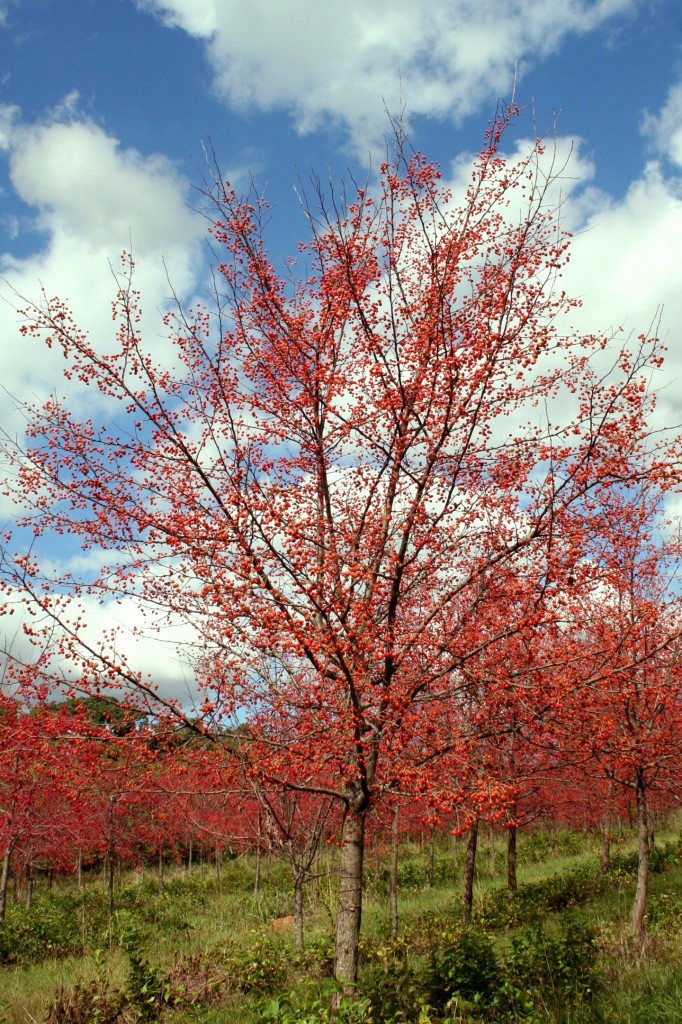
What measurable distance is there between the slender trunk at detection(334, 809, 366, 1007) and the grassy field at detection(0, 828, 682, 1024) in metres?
0.26

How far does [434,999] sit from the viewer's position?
7453 millimetres

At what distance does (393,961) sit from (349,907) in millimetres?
4539

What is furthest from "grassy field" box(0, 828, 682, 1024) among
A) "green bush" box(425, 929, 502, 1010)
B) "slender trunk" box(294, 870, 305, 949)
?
"slender trunk" box(294, 870, 305, 949)

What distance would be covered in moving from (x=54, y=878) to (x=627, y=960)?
101 ft

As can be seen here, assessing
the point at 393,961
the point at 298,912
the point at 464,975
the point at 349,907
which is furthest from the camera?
the point at 298,912

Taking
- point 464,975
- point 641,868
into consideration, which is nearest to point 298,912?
point 464,975

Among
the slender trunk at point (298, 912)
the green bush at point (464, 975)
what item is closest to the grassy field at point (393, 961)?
the green bush at point (464, 975)

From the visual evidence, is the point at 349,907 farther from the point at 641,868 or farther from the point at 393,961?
the point at 641,868

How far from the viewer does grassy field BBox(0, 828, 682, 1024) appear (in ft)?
22.0

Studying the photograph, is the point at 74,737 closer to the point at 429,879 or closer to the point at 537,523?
the point at 537,523

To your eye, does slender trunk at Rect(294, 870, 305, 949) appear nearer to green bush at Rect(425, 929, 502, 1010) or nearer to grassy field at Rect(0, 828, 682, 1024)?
grassy field at Rect(0, 828, 682, 1024)

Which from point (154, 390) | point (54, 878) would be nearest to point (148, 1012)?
point (154, 390)

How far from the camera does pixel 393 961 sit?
9477mm

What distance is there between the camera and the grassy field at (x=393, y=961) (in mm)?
6715
